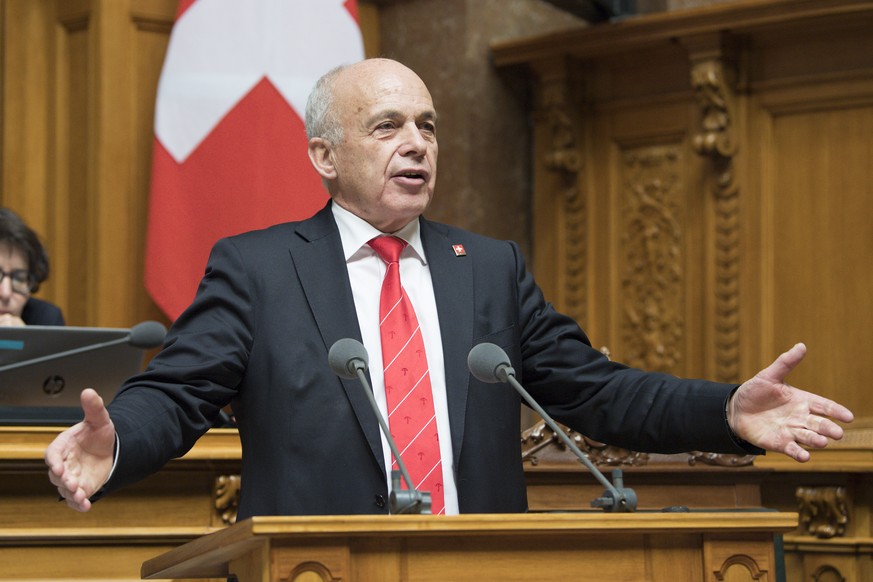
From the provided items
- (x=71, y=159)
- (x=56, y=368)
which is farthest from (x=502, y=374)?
(x=71, y=159)

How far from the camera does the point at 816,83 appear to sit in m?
5.30

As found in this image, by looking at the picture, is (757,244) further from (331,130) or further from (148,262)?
(331,130)

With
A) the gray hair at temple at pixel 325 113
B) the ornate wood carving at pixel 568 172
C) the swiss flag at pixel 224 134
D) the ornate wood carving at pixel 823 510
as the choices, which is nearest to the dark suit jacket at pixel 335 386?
the gray hair at temple at pixel 325 113

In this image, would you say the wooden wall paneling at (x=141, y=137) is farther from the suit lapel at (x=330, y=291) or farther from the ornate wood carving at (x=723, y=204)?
the suit lapel at (x=330, y=291)

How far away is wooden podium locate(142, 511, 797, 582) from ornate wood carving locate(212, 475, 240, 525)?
4.43ft

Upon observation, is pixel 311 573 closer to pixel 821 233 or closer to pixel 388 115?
pixel 388 115

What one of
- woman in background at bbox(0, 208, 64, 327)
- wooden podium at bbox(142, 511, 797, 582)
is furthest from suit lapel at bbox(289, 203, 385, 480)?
woman in background at bbox(0, 208, 64, 327)

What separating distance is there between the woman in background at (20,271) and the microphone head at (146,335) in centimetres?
143

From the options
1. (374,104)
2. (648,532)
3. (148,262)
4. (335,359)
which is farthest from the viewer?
(148,262)

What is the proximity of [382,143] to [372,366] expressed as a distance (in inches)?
17.4

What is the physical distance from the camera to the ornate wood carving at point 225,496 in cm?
334

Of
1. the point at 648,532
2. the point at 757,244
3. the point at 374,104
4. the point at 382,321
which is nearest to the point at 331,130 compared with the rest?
the point at 374,104

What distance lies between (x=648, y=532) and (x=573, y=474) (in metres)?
1.62

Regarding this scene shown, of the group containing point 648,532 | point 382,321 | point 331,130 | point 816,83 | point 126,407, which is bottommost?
point 648,532
